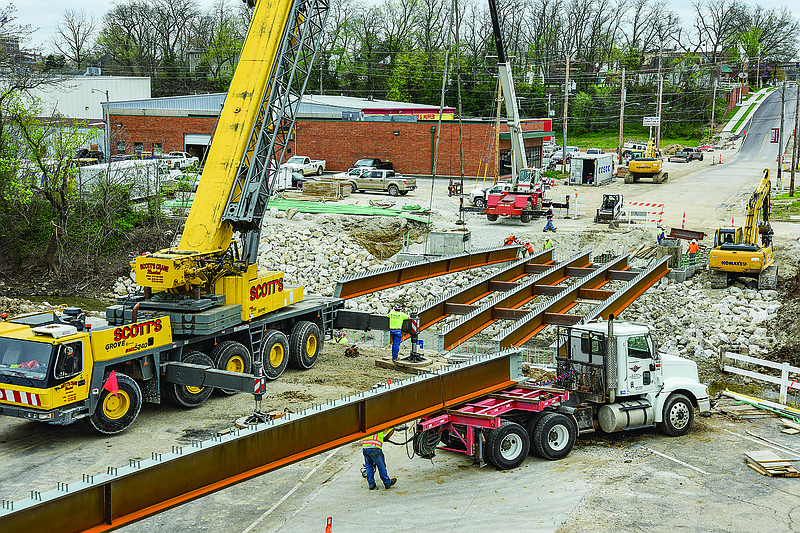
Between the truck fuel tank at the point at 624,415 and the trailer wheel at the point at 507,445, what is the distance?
181 cm

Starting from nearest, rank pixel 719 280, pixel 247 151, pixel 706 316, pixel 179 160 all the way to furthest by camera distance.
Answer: pixel 247 151
pixel 706 316
pixel 719 280
pixel 179 160

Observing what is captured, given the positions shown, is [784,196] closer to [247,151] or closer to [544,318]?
[544,318]

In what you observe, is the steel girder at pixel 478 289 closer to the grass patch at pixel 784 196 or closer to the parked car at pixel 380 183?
the parked car at pixel 380 183

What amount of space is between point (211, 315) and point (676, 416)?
873 cm

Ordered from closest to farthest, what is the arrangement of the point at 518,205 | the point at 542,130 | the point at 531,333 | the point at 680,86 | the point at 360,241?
the point at 531,333 → the point at 360,241 → the point at 518,205 → the point at 542,130 → the point at 680,86

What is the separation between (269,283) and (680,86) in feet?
275

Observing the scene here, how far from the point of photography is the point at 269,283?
17203 millimetres

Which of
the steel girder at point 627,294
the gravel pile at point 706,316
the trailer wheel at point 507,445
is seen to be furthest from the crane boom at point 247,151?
the gravel pile at point 706,316

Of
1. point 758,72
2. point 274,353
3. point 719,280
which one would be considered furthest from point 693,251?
point 758,72

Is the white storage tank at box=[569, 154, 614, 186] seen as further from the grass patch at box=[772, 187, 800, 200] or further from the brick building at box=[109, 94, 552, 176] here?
the grass patch at box=[772, 187, 800, 200]

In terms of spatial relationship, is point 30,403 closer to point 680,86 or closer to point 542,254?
point 542,254

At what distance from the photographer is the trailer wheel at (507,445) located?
502 inches

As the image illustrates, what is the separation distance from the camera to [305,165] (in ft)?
175

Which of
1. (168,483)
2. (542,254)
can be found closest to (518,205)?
(542,254)
